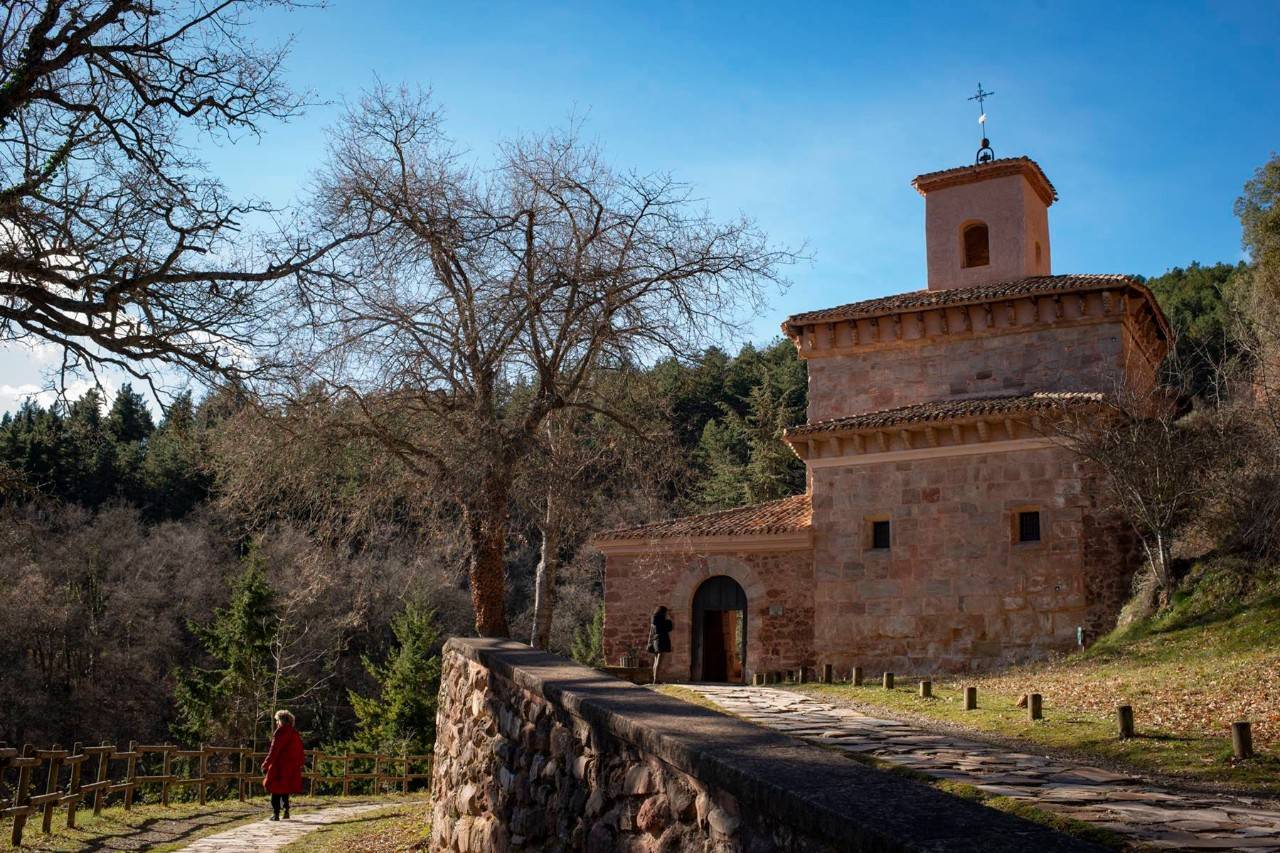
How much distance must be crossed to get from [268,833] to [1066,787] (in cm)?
1007

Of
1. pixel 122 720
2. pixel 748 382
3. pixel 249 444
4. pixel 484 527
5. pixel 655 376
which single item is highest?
pixel 748 382

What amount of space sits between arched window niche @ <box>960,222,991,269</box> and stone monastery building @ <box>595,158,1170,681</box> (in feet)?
1.25

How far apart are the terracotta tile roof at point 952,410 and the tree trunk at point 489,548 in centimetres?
866

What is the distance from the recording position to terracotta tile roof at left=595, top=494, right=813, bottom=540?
66.5 ft

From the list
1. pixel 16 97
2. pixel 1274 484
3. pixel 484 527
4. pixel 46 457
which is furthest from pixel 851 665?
pixel 46 457

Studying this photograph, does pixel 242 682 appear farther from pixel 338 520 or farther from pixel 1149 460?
pixel 1149 460

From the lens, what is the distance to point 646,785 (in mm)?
4426

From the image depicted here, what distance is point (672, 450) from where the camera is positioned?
42.6ft

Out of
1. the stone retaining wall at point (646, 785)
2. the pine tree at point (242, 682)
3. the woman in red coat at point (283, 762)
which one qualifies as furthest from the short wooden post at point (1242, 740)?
the pine tree at point (242, 682)

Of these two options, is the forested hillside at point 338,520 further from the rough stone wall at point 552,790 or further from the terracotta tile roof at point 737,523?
the rough stone wall at point 552,790

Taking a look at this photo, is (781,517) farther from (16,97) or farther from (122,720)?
(122,720)

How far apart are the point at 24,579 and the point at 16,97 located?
29.2 meters

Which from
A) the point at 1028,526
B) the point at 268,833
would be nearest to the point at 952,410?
the point at 1028,526

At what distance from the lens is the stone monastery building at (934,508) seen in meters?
17.9
